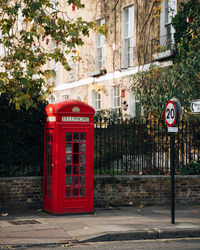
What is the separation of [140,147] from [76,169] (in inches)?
120

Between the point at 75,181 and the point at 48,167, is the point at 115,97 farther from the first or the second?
the point at 75,181

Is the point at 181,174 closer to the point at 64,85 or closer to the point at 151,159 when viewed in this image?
the point at 151,159

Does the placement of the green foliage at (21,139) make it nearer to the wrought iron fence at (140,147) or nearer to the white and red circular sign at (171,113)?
the wrought iron fence at (140,147)

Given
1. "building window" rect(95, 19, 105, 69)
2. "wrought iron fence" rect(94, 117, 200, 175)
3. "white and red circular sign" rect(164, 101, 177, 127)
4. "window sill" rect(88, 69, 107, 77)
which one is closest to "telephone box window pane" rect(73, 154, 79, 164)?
"wrought iron fence" rect(94, 117, 200, 175)

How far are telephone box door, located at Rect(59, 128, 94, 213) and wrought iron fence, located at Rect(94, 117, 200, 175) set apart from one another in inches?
64.8

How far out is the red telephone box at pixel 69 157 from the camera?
11.0 meters

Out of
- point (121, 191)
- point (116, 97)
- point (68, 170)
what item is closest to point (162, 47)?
point (116, 97)

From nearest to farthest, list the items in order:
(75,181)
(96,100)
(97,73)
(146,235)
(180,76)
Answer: (146,235) → (75,181) → (180,76) → (97,73) → (96,100)

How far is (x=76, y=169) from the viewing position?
1124cm

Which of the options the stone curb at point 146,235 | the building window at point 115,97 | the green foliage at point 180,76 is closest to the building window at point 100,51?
the building window at point 115,97

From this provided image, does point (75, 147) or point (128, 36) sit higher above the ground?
point (128, 36)

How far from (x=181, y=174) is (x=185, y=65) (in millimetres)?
3469

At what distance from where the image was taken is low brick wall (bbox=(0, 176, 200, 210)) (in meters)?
11.8

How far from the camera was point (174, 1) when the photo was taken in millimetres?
18766
